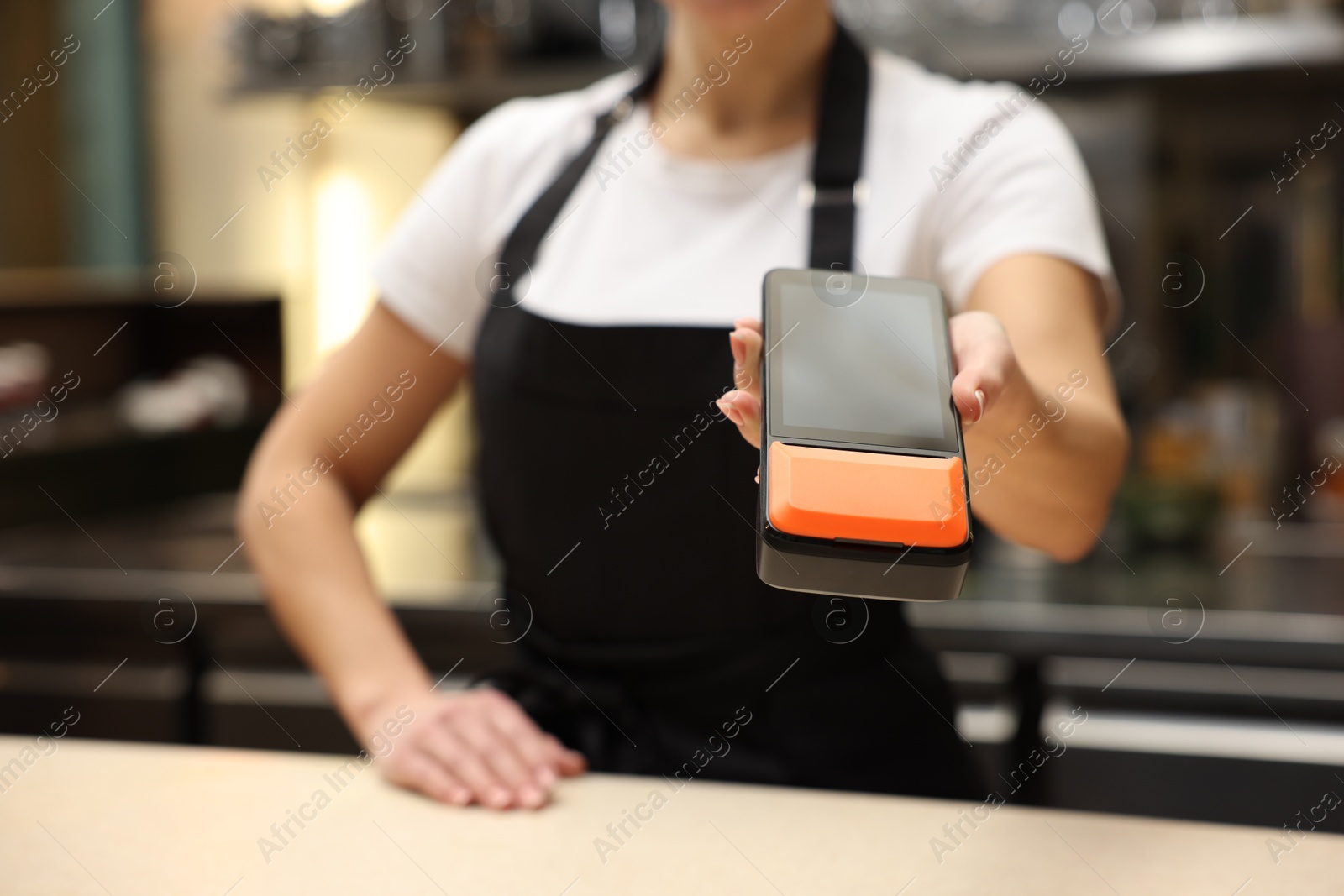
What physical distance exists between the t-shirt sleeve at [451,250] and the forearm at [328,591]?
0.47 ft

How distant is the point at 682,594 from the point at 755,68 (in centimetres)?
39

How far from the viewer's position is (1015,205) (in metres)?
0.73

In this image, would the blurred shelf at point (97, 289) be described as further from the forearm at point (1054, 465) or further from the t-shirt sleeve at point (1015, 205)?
the forearm at point (1054, 465)

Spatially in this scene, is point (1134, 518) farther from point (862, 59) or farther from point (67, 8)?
point (67, 8)

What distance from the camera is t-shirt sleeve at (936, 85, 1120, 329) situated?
709 mm

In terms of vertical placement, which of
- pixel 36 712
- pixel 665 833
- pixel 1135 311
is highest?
pixel 665 833

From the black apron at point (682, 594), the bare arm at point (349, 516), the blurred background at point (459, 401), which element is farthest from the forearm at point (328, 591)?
the blurred background at point (459, 401)

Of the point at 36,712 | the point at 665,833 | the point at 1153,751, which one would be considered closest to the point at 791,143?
the point at 665,833

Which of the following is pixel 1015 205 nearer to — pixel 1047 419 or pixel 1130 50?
pixel 1047 419

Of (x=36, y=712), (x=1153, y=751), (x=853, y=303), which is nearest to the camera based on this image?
(x=853, y=303)

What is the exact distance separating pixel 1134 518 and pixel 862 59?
111 cm

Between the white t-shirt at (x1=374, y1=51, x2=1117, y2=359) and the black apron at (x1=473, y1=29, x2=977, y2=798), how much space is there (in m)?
0.03

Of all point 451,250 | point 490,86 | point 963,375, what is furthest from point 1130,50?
point 963,375

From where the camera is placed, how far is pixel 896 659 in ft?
2.74
